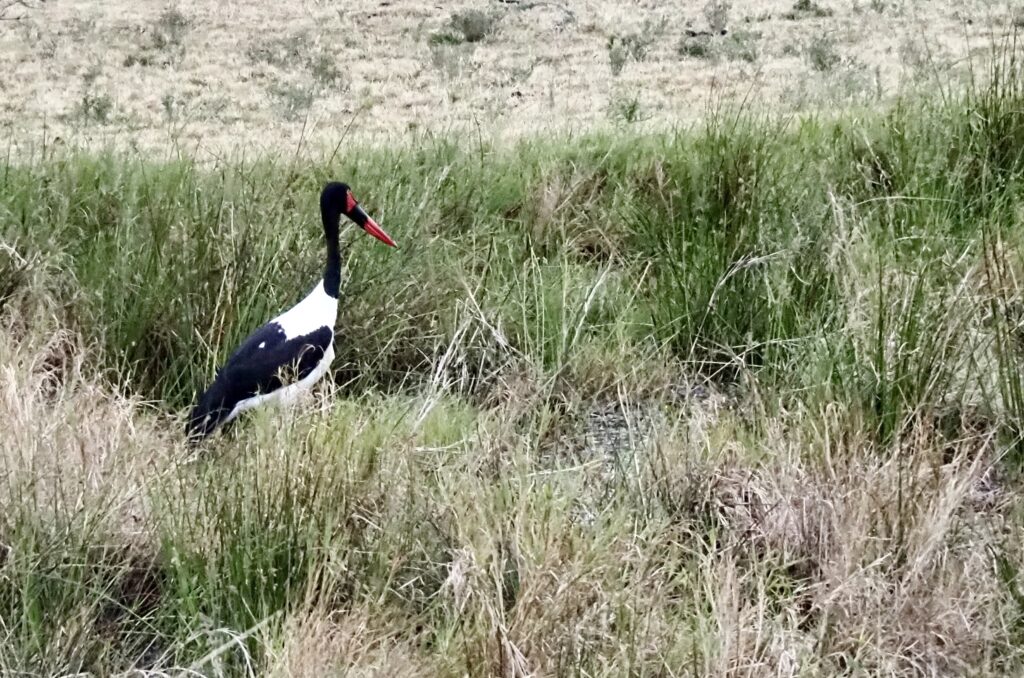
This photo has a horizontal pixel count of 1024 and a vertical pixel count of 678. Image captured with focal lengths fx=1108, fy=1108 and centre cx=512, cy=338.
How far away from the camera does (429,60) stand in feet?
43.7

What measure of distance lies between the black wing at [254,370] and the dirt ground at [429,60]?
3553 millimetres

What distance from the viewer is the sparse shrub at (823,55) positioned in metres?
11.0

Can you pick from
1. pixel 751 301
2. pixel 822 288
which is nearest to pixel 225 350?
pixel 751 301

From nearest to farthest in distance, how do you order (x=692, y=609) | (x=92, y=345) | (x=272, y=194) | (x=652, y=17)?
(x=692, y=609)
(x=92, y=345)
(x=272, y=194)
(x=652, y=17)

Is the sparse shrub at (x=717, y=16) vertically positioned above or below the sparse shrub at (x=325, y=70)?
above

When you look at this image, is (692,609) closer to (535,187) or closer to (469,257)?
(469,257)

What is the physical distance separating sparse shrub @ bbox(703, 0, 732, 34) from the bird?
39.2ft

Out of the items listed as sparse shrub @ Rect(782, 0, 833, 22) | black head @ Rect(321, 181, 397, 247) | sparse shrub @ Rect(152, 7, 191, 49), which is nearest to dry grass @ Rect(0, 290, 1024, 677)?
black head @ Rect(321, 181, 397, 247)

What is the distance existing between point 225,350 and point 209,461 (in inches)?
33.0

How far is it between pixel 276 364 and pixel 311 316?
0.21 m

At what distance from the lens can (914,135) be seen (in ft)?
13.5

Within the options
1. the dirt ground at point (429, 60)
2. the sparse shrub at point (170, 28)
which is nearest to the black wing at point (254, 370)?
the dirt ground at point (429, 60)

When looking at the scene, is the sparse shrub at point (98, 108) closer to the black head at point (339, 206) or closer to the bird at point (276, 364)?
the black head at point (339, 206)

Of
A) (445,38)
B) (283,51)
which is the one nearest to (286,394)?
(283,51)
